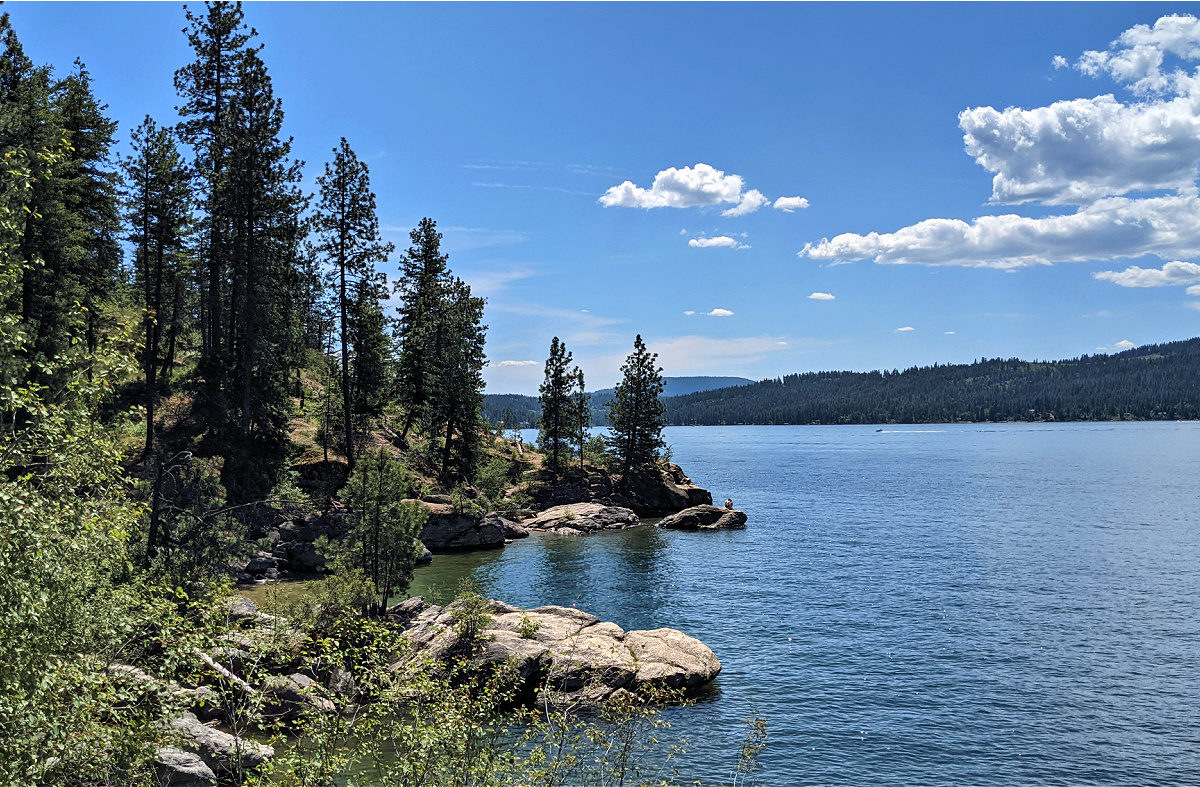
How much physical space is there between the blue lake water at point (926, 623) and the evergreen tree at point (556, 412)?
18.0 metres

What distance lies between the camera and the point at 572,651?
23906mm

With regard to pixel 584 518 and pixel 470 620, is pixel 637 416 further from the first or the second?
pixel 470 620

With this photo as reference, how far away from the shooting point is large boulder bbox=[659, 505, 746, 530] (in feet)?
209

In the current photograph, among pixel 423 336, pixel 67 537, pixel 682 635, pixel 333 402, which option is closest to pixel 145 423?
pixel 333 402

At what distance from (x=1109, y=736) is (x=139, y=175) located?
5941 centimetres

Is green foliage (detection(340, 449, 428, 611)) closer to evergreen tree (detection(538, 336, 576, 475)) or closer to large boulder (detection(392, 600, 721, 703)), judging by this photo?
large boulder (detection(392, 600, 721, 703))

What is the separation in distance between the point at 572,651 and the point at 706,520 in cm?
4280

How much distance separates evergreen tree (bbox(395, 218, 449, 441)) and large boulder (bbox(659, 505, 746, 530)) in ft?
84.9

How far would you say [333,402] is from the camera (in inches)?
2271

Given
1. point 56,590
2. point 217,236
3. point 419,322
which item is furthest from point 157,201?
point 56,590

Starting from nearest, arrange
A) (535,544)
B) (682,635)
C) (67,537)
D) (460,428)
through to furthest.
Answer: (67,537) → (682,635) → (535,544) → (460,428)

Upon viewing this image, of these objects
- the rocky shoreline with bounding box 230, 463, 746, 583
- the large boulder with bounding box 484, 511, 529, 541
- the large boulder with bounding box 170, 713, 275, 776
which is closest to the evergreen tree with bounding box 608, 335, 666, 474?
the rocky shoreline with bounding box 230, 463, 746, 583

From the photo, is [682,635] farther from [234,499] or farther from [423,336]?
[423,336]

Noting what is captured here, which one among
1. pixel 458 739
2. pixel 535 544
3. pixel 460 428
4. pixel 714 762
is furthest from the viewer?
pixel 460 428
